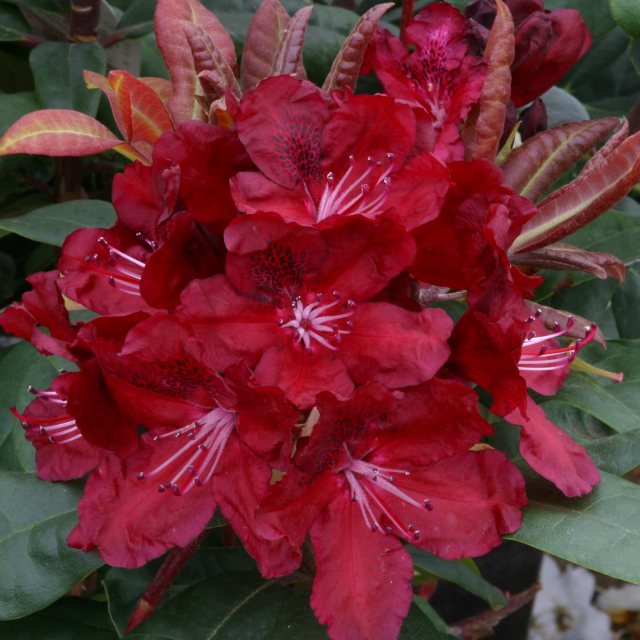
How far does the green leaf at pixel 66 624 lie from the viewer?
0.98 meters

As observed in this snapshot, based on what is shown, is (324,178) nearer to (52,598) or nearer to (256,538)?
(256,538)

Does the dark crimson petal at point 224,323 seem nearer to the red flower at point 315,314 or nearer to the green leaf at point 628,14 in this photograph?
the red flower at point 315,314

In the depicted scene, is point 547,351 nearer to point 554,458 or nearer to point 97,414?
point 554,458

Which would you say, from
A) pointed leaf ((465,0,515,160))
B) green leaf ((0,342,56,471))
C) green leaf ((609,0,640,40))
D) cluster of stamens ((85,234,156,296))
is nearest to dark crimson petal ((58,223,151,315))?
cluster of stamens ((85,234,156,296))

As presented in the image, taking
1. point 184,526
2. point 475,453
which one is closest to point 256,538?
point 184,526

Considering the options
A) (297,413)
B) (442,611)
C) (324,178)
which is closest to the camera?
(297,413)

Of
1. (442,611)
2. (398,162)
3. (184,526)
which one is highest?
(398,162)

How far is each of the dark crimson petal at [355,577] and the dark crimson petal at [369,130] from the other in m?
0.28

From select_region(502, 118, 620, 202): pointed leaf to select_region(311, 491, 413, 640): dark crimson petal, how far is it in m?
0.34

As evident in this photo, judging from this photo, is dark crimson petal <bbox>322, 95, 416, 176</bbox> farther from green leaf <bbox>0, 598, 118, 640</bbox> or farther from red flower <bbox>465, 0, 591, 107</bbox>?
green leaf <bbox>0, 598, 118, 640</bbox>

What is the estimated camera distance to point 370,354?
70cm

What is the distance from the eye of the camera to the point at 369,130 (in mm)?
741

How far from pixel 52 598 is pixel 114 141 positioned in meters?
0.41

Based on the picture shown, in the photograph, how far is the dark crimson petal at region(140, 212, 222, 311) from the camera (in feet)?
2.25
